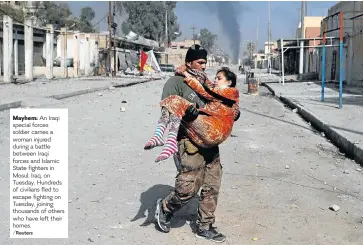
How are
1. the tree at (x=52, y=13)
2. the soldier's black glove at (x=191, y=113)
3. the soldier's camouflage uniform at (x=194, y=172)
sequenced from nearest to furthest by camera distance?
the soldier's black glove at (x=191, y=113) → the soldier's camouflage uniform at (x=194, y=172) → the tree at (x=52, y=13)

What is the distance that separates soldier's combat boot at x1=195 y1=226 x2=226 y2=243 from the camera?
4367 millimetres

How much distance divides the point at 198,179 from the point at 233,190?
1888 millimetres


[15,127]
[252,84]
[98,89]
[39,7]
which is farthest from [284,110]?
[39,7]

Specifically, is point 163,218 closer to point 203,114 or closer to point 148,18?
point 203,114

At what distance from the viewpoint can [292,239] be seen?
4.47 metres

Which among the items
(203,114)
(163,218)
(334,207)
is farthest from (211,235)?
(334,207)

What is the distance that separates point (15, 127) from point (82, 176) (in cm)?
302

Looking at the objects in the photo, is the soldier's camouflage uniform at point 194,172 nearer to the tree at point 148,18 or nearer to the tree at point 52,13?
the tree at point 52,13

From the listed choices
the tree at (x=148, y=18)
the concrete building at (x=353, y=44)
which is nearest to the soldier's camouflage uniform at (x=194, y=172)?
the concrete building at (x=353, y=44)

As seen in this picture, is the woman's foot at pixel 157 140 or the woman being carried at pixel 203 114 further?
the woman being carried at pixel 203 114

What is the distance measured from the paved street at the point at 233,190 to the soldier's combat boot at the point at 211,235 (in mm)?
54

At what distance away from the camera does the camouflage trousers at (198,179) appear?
427 centimetres

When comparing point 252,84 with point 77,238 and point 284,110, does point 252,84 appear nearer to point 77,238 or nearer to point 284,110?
point 284,110

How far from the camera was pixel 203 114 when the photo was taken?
4.14 m
